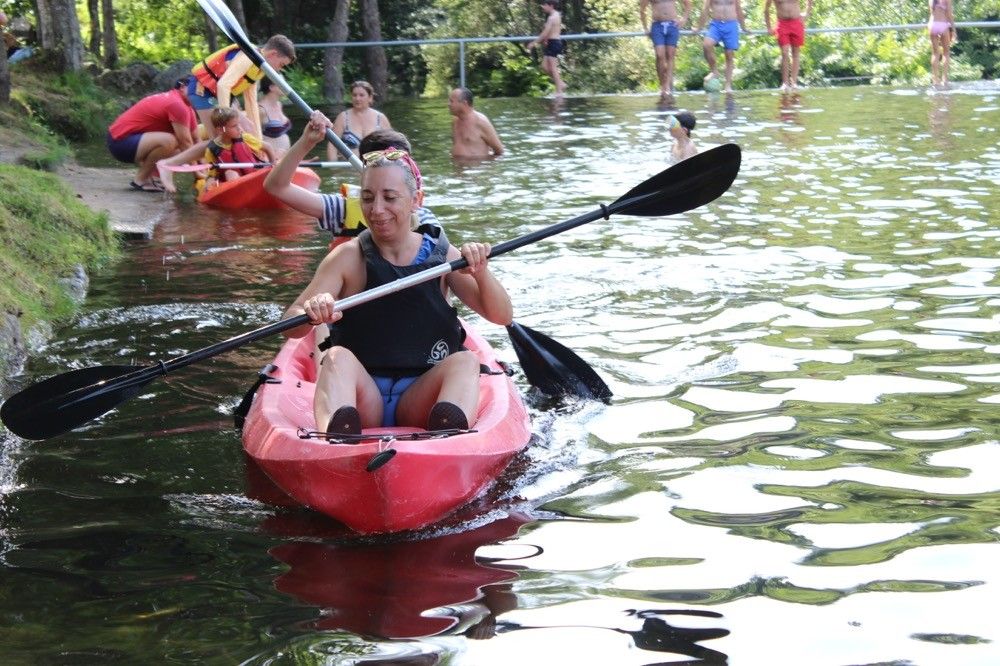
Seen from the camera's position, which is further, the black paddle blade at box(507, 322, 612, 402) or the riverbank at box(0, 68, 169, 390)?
the riverbank at box(0, 68, 169, 390)

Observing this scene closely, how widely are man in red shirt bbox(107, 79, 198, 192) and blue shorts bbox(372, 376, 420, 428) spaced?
7.90 m

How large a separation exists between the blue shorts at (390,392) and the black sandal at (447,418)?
12.5 inches

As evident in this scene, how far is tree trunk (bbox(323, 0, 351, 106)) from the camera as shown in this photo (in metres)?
21.0

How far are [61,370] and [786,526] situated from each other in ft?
12.7

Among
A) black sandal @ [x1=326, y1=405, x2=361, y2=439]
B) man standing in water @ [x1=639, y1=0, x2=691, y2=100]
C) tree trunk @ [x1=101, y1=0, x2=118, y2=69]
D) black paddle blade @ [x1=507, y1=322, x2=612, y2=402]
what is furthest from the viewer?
tree trunk @ [x1=101, y1=0, x2=118, y2=69]

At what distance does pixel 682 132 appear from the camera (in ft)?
37.9

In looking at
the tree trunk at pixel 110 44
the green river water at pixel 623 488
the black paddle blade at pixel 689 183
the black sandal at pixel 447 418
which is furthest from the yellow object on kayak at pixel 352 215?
the tree trunk at pixel 110 44

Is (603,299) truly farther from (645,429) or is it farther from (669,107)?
(669,107)

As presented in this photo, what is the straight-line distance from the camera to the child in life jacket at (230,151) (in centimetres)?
1157

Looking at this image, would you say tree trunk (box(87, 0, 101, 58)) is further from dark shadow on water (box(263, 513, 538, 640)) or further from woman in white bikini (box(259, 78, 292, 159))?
dark shadow on water (box(263, 513, 538, 640))

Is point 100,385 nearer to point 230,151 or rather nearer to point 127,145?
point 230,151

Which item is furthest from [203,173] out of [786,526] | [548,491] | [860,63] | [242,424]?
[860,63]

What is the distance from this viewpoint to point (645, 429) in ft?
18.4

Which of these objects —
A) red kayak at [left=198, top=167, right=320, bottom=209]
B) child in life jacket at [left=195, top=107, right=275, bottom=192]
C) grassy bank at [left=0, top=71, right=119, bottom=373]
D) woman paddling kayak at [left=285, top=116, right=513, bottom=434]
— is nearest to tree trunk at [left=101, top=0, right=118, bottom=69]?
grassy bank at [left=0, top=71, right=119, bottom=373]
